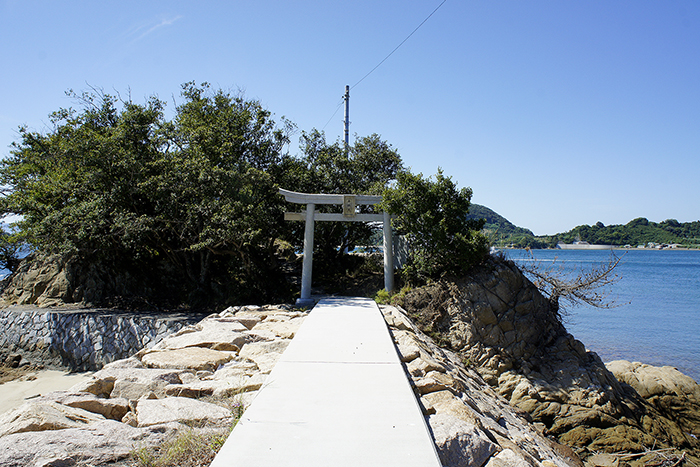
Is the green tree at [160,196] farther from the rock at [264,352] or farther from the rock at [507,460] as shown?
the rock at [507,460]

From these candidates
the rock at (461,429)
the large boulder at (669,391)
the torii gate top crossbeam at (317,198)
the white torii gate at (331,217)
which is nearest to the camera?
the rock at (461,429)

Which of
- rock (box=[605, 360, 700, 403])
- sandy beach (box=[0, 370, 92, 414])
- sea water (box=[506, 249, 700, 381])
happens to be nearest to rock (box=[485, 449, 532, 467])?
sea water (box=[506, 249, 700, 381])

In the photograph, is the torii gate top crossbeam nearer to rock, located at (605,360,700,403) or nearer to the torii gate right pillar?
the torii gate right pillar

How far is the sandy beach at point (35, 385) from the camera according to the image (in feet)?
28.8

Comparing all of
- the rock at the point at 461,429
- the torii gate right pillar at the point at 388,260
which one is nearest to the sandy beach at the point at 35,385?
the torii gate right pillar at the point at 388,260

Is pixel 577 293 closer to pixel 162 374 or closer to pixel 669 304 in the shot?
pixel 162 374

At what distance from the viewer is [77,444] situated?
2.91 metres

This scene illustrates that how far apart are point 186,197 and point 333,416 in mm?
9266

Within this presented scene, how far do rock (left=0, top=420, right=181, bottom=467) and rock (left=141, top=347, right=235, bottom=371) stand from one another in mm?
2114

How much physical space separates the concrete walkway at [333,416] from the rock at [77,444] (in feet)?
2.39

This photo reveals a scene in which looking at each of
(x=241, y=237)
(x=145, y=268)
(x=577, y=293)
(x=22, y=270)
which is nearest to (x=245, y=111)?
(x=241, y=237)

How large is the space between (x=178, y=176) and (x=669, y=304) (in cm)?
3106

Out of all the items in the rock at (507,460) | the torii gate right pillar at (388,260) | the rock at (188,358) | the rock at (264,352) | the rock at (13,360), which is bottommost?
the rock at (13,360)

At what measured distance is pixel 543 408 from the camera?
26.6 ft
